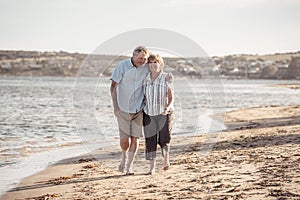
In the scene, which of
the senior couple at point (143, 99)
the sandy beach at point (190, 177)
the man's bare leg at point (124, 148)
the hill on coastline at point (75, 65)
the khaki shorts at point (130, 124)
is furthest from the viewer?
the hill on coastline at point (75, 65)

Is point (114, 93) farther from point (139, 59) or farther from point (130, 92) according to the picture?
point (139, 59)

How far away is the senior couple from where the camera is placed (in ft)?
25.1

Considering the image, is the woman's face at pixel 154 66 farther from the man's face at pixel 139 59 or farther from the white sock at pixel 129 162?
the white sock at pixel 129 162

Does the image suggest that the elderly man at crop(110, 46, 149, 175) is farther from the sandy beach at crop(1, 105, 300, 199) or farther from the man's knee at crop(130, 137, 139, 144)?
the sandy beach at crop(1, 105, 300, 199)

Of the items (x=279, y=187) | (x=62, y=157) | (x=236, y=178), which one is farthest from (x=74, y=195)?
(x=62, y=157)

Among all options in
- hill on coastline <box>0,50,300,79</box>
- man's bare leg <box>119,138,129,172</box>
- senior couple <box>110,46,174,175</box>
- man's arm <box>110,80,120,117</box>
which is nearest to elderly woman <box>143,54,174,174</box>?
senior couple <box>110,46,174,175</box>

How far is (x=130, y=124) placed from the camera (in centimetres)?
784

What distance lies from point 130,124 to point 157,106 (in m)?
0.52

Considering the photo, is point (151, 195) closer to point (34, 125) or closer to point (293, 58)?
point (34, 125)

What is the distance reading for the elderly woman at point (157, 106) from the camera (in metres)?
7.73

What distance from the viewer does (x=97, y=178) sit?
7.90 meters

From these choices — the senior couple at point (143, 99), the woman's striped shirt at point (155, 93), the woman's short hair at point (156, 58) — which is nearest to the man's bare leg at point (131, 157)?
the senior couple at point (143, 99)

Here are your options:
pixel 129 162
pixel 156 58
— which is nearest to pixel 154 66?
pixel 156 58

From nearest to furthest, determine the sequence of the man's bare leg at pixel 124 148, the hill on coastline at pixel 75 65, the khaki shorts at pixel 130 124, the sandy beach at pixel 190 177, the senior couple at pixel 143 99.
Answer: the sandy beach at pixel 190 177 → the senior couple at pixel 143 99 → the khaki shorts at pixel 130 124 → the man's bare leg at pixel 124 148 → the hill on coastline at pixel 75 65
